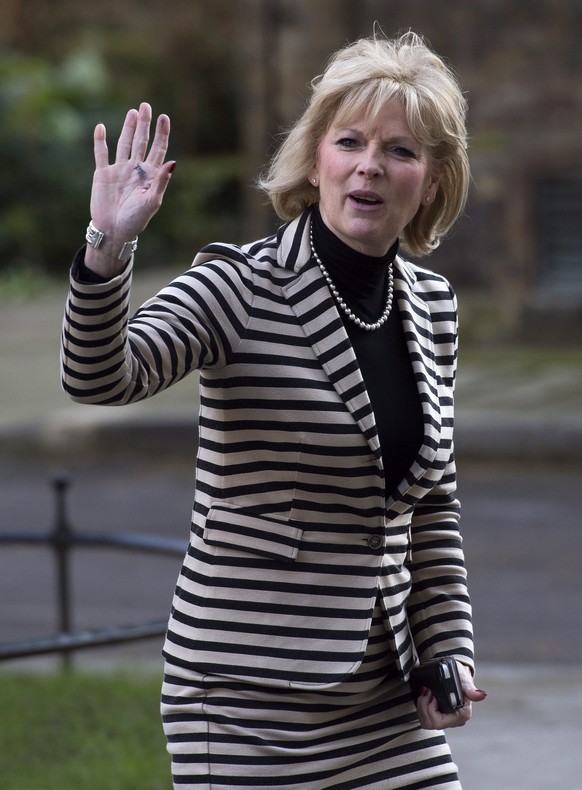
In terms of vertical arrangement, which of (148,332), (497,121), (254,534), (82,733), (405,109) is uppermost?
(497,121)

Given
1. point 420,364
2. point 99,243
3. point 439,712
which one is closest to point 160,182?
point 99,243

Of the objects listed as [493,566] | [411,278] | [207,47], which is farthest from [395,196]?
[207,47]

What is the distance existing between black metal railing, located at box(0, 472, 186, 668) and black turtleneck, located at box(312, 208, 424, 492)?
217cm

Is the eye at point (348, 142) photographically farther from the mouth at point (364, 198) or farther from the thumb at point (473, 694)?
the thumb at point (473, 694)

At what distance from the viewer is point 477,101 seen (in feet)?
44.0

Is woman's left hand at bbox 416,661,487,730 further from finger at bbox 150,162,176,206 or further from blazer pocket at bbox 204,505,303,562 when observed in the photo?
finger at bbox 150,162,176,206

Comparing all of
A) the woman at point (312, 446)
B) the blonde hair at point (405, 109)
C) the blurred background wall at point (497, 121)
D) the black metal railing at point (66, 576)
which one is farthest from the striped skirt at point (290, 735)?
the blurred background wall at point (497, 121)

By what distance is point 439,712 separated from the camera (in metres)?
2.84

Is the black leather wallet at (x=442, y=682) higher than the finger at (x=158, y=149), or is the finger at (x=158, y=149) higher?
the finger at (x=158, y=149)

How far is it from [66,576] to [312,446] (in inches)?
128

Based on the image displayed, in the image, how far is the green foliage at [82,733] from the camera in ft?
15.9

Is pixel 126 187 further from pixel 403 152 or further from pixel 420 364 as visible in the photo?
pixel 420 364

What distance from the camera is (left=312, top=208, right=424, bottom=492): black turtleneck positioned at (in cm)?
277

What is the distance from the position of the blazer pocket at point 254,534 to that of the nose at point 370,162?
66 centimetres
